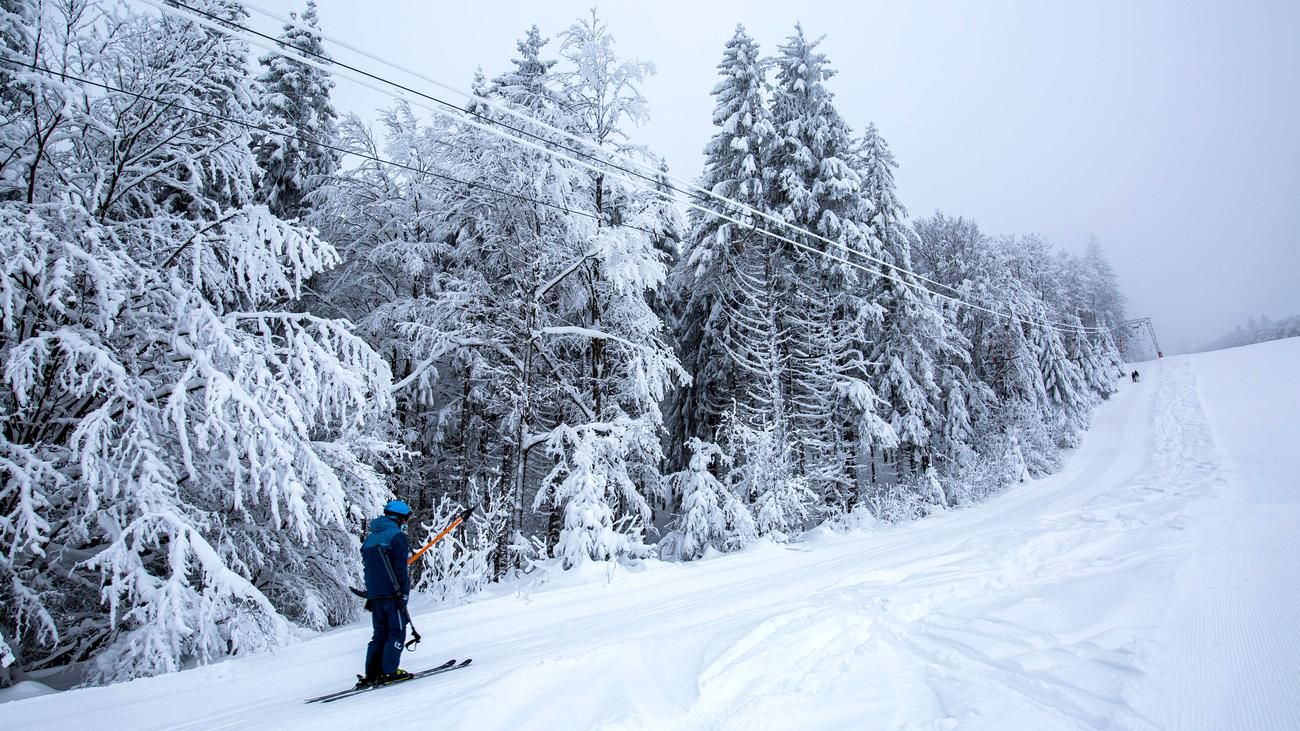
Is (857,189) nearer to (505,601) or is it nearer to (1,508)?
(505,601)

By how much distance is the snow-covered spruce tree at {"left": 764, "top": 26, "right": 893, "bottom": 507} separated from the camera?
15.7m

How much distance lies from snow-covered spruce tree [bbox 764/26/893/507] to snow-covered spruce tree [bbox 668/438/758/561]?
13.6ft

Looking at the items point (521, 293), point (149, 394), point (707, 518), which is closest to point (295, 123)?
point (521, 293)

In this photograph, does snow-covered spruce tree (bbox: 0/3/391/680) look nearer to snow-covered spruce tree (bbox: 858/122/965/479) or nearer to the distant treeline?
snow-covered spruce tree (bbox: 858/122/965/479)

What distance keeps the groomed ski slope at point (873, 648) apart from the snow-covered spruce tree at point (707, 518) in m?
2.38

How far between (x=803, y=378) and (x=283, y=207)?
16103 mm

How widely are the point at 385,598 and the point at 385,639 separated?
36cm

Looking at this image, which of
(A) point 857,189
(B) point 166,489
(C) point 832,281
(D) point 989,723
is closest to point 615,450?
(B) point 166,489

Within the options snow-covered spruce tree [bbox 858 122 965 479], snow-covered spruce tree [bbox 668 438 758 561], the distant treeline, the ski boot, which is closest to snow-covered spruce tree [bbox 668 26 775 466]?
snow-covered spruce tree [bbox 668 438 758 561]

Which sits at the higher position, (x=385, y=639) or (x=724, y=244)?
(x=724, y=244)

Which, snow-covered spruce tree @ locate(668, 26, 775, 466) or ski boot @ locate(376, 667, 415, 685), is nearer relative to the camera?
ski boot @ locate(376, 667, 415, 685)

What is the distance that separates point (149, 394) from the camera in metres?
6.86

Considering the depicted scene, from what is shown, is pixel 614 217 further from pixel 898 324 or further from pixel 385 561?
pixel 898 324

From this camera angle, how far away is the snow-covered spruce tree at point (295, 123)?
48.1 feet
